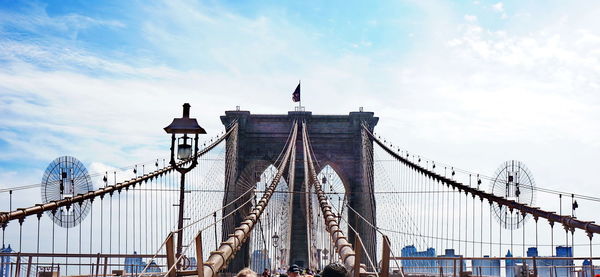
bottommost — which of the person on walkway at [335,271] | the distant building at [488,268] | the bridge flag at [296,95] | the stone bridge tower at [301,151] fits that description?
the distant building at [488,268]

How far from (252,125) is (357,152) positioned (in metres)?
6.01

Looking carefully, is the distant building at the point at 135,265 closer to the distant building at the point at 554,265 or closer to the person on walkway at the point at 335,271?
the distant building at the point at 554,265

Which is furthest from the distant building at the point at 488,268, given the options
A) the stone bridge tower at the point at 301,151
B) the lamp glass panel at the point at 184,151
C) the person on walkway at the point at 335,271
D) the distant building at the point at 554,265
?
the stone bridge tower at the point at 301,151

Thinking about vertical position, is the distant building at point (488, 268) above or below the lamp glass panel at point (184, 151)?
below

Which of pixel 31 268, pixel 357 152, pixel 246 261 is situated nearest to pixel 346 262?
pixel 31 268

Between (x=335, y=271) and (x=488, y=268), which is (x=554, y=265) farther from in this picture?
(x=335, y=271)

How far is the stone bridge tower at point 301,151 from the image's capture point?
42.0 m

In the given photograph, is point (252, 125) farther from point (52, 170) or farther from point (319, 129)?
point (52, 170)

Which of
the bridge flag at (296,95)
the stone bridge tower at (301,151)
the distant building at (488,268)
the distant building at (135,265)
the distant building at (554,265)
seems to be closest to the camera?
the distant building at (135,265)

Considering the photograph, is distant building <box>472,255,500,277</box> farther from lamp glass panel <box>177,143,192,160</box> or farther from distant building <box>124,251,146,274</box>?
distant building <box>124,251,146,274</box>

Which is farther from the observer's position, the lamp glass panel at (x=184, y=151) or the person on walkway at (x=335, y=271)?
the lamp glass panel at (x=184, y=151)

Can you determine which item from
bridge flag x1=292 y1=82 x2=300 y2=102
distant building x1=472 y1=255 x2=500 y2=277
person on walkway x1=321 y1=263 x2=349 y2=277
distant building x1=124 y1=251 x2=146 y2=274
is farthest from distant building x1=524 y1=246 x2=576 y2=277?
→ bridge flag x1=292 y1=82 x2=300 y2=102

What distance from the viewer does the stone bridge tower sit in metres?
42.0

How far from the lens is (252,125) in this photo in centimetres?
4281
